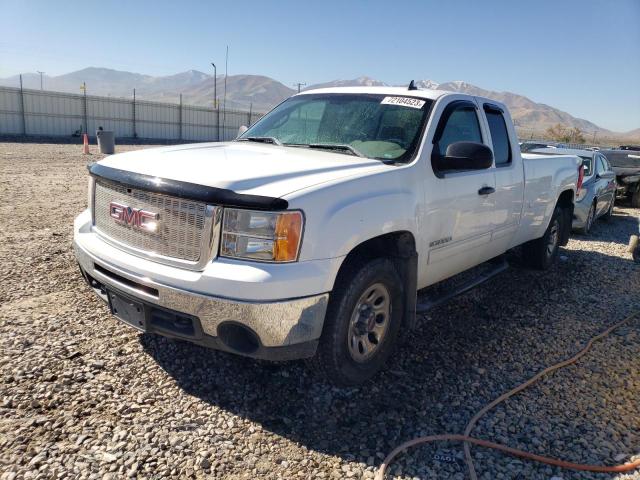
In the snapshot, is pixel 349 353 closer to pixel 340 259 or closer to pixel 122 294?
pixel 340 259

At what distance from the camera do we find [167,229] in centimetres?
281

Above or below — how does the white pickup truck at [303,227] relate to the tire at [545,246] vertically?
above

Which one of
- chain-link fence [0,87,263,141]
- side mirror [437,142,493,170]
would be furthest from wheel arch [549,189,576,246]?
chain-link fence [0,87,263,141]

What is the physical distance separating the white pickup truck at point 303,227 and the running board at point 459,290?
Result: 183mm

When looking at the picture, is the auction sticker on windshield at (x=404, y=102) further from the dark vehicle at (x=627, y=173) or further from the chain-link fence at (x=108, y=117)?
the chain-link fence at (x=108, y=117)

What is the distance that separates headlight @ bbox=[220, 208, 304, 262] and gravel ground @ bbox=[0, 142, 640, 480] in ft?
3.36

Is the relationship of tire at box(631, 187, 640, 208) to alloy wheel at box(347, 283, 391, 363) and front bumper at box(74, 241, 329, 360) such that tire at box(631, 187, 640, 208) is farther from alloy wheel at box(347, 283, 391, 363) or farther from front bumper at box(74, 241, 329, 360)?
front bumper at box(74, 241, 329, 360)

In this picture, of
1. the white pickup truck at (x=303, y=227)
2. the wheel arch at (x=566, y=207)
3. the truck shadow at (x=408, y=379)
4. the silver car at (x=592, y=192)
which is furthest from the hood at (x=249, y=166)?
the silver car at (x=592, y=192)

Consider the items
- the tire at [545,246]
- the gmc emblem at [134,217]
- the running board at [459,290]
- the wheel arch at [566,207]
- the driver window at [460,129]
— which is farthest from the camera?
the wheel arch at [566,207]

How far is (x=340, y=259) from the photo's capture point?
280 cm

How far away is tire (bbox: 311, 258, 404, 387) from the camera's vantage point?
293 centimetres

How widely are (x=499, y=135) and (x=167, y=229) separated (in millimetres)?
3472

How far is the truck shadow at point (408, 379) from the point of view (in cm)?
293

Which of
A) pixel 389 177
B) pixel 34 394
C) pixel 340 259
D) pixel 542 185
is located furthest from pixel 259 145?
pixel 542 185
